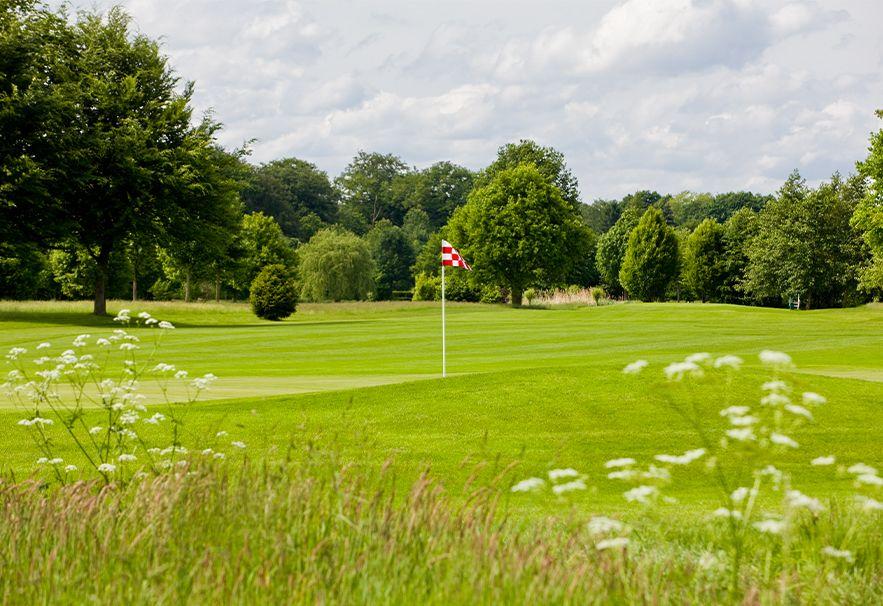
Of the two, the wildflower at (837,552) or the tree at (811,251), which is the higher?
the tree at (811,251)

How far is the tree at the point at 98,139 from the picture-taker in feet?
134

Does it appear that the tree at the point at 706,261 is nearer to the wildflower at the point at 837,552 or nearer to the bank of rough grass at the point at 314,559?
the bank of rough grass at the point at 314,559

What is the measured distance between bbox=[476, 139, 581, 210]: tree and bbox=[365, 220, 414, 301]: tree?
11016mm

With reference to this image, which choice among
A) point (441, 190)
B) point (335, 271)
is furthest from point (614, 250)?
point (335, 271)

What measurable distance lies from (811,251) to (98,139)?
5066 cm

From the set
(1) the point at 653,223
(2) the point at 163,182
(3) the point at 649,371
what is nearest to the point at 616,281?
(1) the point at 653,223

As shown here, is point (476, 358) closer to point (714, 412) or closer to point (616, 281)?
point (714, 412)

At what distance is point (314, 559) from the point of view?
14.0 feet

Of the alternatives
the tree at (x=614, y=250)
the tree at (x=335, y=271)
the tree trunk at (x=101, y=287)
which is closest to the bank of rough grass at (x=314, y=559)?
the tree trunk at (x=101, y=287)

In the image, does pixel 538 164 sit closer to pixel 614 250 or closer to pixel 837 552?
pixel 614 250

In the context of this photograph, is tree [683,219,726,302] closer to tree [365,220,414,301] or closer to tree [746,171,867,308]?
tree [746,171,867,308]

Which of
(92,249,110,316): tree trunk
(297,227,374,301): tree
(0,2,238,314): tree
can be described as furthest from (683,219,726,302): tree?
(92,249,110,316): tree trunk

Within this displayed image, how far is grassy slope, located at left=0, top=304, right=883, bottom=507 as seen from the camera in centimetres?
1139

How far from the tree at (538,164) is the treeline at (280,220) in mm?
165
